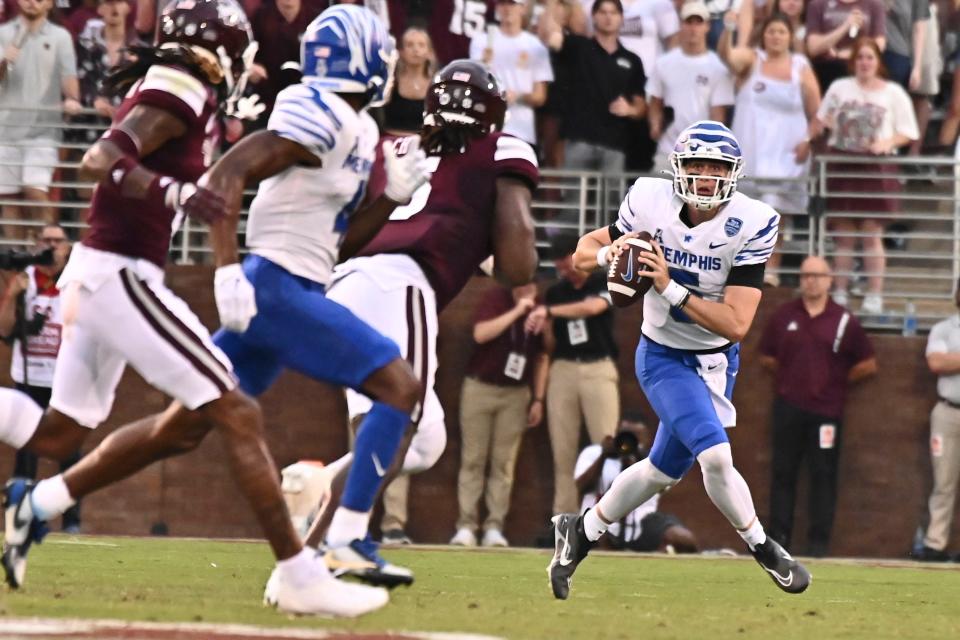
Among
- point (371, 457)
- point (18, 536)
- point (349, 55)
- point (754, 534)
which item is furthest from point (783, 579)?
point (18, 536)

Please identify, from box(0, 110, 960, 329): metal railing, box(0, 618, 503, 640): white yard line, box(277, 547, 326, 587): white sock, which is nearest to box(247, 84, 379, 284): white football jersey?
box(277, 547, 326, 587): white sock

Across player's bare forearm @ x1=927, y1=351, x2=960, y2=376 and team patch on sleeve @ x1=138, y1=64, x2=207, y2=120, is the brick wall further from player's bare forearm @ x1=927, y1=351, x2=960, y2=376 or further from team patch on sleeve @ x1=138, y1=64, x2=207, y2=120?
team patch on sleeve @ x1=138, y1=64, x2=207, y2=120

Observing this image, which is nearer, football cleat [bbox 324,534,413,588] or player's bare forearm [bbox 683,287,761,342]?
football cleat [bbox 324,534,413,588]

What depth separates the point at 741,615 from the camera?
6684 mm

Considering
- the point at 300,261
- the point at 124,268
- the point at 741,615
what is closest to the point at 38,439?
the point at 124,268

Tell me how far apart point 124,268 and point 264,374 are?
0.68m

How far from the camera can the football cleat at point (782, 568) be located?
7219 millimetres

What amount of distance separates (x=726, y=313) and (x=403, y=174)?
157cm

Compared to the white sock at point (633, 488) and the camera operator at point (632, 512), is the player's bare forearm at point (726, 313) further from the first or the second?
the camera operator at point (632, 512)

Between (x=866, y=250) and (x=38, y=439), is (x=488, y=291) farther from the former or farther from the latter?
(x=38, y=439)

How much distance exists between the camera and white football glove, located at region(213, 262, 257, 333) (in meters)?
5.69

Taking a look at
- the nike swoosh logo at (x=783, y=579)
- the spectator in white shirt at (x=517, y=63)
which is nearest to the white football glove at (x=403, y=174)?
the nike swoosh logo at (x=783, y=579)

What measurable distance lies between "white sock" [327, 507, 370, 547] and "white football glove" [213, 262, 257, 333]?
3.17 feet

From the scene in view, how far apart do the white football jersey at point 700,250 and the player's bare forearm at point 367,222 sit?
1.43 m
